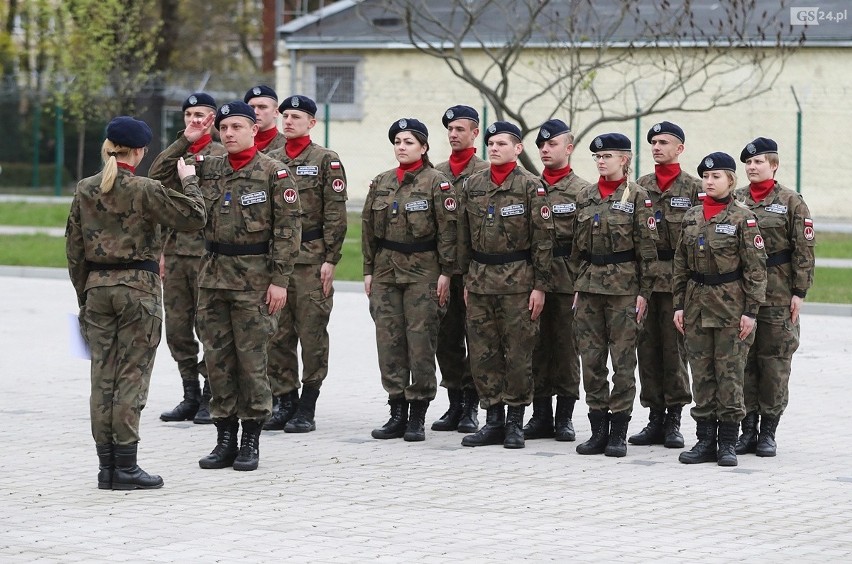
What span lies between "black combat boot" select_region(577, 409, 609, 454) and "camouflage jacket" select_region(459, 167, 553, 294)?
34.6 inches

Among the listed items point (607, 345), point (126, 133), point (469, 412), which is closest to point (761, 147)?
point (607, 345)

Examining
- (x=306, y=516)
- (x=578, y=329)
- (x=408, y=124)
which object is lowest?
(x=306, y=516)

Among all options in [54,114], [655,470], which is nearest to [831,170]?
[54,114]

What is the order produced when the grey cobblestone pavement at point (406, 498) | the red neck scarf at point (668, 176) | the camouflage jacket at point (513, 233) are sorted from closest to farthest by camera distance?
the grey cobblestone pavement at point (406, 498)
the camouflage jacket at point (513, 233)
the red neck scarf at point (668, 176)

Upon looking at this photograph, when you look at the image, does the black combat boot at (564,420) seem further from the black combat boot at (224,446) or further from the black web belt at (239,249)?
the black web belt at (239,249)

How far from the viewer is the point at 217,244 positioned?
9.16 metres

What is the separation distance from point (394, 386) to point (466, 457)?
94 cm

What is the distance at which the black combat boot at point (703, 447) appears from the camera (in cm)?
939

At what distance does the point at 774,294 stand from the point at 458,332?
2.24 meters

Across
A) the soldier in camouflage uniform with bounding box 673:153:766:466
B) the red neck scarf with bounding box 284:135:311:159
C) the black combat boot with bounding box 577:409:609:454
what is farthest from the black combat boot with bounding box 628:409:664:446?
the red neck scarf with bounding box 284:135:311:159

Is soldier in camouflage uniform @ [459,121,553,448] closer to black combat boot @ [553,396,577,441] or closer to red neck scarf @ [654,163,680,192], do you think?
black combat boot @ [553,396,577,441]

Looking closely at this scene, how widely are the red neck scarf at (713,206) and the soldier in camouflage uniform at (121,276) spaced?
3.12m

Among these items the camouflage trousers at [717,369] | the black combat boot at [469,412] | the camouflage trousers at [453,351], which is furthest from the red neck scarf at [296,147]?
the camouflage trousers at [717,369]

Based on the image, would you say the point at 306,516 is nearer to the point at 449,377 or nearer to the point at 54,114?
the point at 449,377
